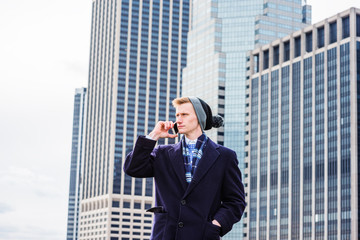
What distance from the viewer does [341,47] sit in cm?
15112

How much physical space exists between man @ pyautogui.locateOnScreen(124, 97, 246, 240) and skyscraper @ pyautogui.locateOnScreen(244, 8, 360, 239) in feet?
447

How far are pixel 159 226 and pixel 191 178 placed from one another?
0.60 m

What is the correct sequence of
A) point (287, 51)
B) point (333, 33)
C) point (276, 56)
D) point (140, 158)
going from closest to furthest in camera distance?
point (140, 158) < point (333, 33) < point (287, 51) < point (276, 56)

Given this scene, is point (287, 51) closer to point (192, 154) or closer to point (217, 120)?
point (217, 120)

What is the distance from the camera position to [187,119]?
7891 millimetres

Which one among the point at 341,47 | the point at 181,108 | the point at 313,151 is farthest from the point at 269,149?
the point at 181,108

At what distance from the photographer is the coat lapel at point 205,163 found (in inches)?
300

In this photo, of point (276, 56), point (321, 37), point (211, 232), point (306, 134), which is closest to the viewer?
point (211, 232)

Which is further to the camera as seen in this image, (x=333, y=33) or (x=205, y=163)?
(x=333, y=33)

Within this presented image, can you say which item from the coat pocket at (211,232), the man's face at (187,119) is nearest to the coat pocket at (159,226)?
the coat pocket at (211,232)

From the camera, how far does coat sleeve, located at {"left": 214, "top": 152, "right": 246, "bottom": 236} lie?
7.60 meters

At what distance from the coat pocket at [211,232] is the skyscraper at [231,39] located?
17236 cm

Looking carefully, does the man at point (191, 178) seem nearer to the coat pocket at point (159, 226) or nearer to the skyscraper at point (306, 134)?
the coat pocket at point (159, 226)

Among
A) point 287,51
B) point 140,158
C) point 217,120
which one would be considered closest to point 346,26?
point 287,51
